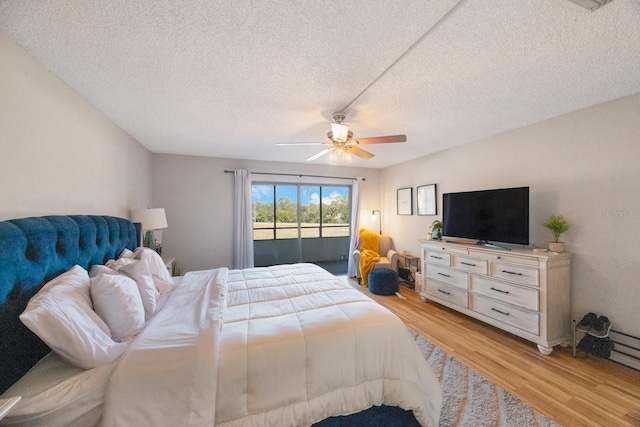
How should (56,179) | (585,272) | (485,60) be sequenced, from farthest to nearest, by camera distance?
(585,272)
(56,179)
(485,60)

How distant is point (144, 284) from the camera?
1738 millimetres

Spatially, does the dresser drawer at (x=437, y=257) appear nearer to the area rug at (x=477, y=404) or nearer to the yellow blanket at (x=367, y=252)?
the yellow blanket at (x=367, y=252)

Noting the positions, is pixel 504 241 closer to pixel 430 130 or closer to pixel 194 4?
pixel 430 130

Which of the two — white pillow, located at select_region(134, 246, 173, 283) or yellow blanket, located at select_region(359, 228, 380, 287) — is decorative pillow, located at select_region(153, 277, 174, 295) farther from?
yellow blanket, located at select_region(359, 228, 380, 287)

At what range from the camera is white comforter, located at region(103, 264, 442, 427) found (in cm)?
108

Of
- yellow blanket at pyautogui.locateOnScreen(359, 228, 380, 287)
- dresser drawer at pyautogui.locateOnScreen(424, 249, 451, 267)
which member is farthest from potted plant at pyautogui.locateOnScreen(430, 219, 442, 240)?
yellow blanket at pyautogui.locateOnScreen(359, 228, 380, 287)

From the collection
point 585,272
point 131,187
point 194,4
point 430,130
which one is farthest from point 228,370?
point 585,272

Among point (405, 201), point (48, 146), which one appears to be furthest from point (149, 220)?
point (405, 201)

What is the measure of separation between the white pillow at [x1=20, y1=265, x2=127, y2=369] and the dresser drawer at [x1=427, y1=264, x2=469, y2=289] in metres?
3.44

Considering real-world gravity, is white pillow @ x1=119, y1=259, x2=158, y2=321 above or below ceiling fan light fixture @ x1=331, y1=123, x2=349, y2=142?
below

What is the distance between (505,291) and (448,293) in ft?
2.49

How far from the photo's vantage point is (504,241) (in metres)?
2.79

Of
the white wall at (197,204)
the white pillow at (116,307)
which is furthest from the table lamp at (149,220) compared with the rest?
the white pillow at (116,307)

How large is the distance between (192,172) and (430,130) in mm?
3779
